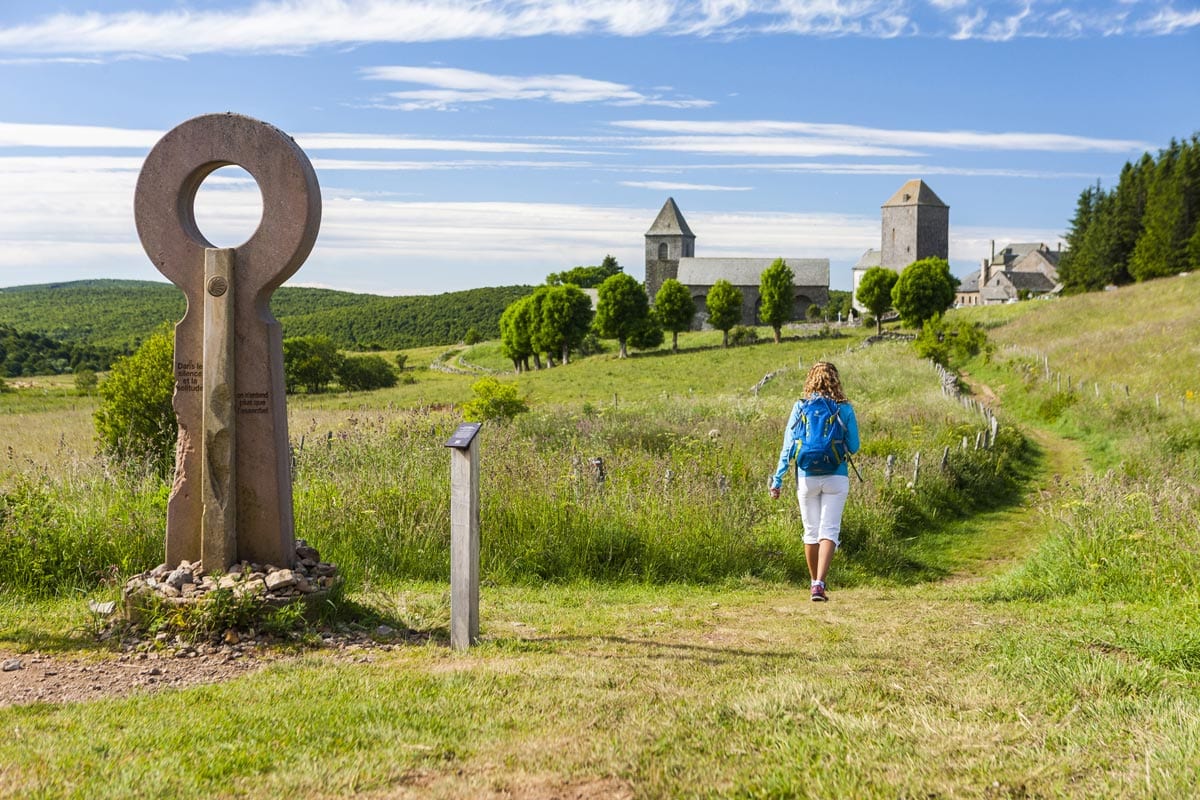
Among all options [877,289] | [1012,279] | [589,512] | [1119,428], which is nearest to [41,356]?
[877,289]

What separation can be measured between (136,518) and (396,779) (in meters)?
5.14

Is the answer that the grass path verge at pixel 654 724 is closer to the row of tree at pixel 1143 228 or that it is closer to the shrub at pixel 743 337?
the row of tree at pixel 1143 228

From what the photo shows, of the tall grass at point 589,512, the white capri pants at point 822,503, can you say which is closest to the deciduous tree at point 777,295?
the tall grass at point 589,512

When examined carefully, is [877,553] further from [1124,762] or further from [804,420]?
[1124,762]

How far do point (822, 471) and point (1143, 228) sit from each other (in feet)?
217

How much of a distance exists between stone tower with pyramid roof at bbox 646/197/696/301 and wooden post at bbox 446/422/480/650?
10204 centimetres

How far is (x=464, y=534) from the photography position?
18.4 ft

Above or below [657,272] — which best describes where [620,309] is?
below

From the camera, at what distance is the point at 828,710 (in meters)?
4.28

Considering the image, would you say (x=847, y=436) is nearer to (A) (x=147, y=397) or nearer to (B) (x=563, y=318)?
(A) (x=147, y=397)

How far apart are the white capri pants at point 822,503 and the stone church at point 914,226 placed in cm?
9578

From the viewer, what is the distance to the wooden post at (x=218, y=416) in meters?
6.27

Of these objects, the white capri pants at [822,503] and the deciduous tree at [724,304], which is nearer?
the white capri pants at [822,503]

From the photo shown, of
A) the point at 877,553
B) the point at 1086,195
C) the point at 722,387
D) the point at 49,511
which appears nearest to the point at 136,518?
the point at 49,511
